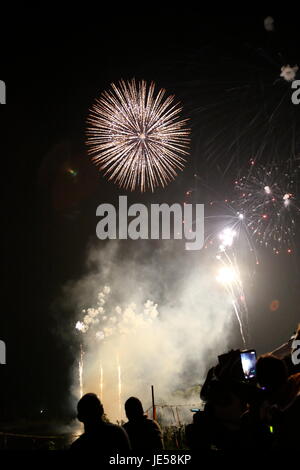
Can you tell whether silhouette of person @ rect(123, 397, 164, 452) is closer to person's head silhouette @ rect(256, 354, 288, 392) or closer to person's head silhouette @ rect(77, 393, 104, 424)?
person's head silhouette @ rect(77, 393, 104, 424)

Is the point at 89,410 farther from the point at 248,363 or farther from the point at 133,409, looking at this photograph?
the point at 248,363

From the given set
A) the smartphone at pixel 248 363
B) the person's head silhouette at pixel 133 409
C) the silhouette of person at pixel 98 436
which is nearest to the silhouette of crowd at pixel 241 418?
the silhouette of person at pixel 98 436

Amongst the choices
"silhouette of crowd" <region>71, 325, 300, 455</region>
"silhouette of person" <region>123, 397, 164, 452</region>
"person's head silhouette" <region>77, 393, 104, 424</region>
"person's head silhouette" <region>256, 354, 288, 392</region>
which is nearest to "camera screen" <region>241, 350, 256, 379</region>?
"silhouette of crowd" <region>71, 325, 300, 455</region>

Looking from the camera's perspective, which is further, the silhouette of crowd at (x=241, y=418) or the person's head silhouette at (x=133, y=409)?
the person's head silhouette at (x=133, y=409)

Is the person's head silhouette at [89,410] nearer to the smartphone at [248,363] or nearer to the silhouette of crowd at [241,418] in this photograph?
the silhouette of crowd at [241,418]

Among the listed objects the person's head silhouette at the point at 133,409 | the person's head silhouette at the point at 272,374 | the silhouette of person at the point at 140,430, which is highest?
the person's head silhouette at the point at 272,374

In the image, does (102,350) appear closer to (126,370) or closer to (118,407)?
(126,370)

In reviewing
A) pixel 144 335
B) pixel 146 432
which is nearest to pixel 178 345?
pixel 144 335

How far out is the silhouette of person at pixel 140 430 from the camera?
429 cm

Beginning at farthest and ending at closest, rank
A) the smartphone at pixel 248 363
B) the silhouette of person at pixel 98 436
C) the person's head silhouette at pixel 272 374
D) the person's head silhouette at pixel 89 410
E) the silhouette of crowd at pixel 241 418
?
the smartphone at pixel 248 363 < the person's head silhouette at pixel 89 410 < the silhouette of person at pixel 98 436 < the person's head silhouette at pixel 272 374 < the silhouette of crowd at pixel 241 418

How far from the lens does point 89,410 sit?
3602 millimetres

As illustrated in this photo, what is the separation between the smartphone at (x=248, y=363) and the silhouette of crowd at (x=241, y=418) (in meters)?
0.26

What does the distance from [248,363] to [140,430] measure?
1.35 meters
